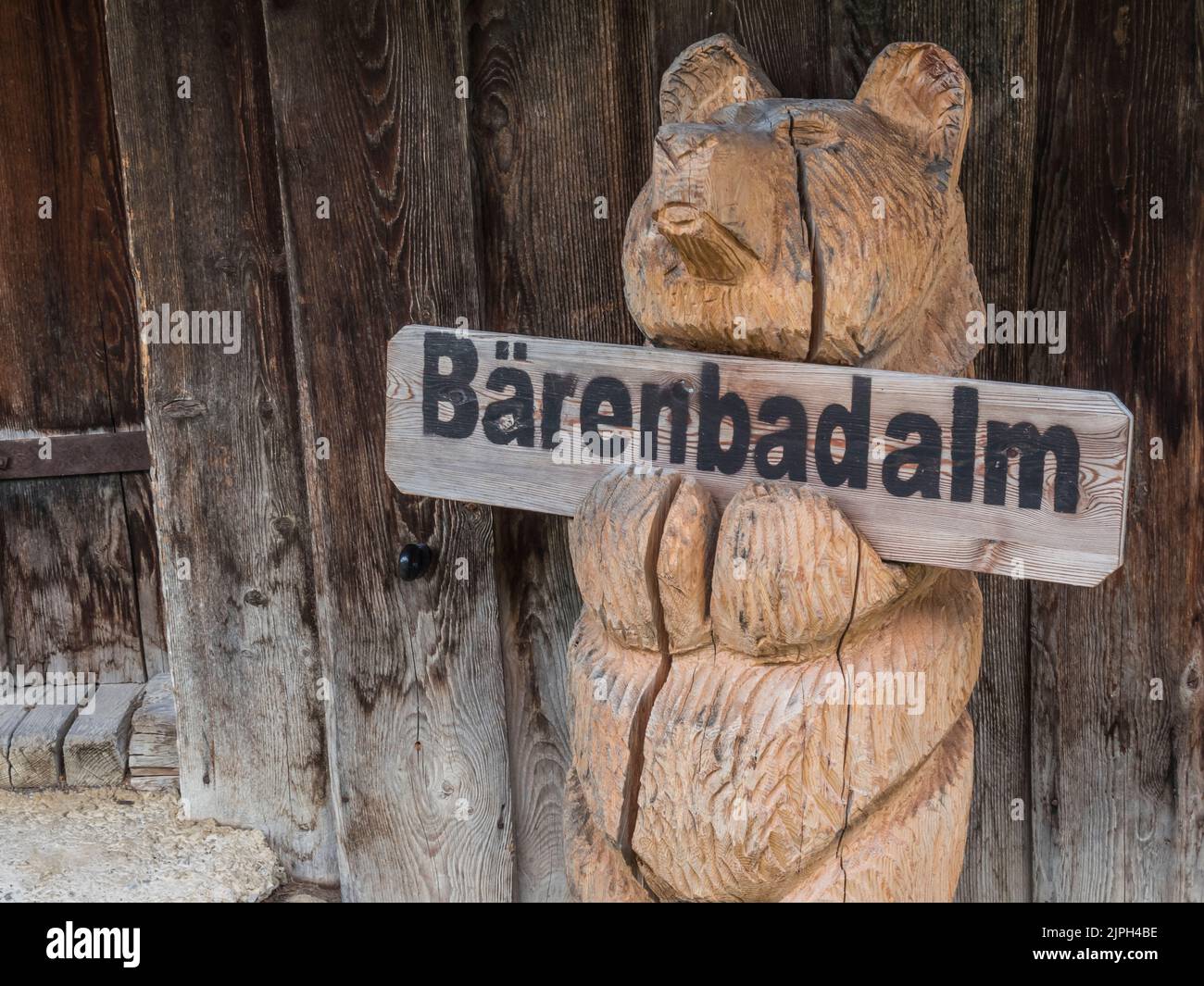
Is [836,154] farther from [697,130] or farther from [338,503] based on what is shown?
[338,503]

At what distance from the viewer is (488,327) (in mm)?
2424

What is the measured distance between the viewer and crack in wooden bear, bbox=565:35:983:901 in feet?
5.24

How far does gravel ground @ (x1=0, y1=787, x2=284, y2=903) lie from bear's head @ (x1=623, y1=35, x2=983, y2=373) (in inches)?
67.9

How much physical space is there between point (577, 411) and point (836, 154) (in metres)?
0.52

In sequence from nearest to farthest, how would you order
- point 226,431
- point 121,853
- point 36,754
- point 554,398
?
point 554,398 < point 226,431 < point 121,853 < point 36,754

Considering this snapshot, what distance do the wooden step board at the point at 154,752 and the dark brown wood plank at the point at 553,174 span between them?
103 cm

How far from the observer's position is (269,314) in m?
2.55

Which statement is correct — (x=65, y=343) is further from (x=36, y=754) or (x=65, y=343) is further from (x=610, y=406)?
(x=610, y=406)

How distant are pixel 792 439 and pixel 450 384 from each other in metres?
0.56

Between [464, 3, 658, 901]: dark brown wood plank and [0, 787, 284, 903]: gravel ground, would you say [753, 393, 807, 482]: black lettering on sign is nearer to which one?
[464, 3, 658, 901]: dark brown wood plank

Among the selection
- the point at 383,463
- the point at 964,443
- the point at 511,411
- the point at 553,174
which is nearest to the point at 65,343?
the point at 383,463

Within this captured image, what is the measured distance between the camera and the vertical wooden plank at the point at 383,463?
234 cm

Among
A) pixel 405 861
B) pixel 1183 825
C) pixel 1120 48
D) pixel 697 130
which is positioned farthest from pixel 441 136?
pixel 1183 825

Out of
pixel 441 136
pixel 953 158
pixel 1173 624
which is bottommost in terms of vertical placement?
pixel 1173 624
